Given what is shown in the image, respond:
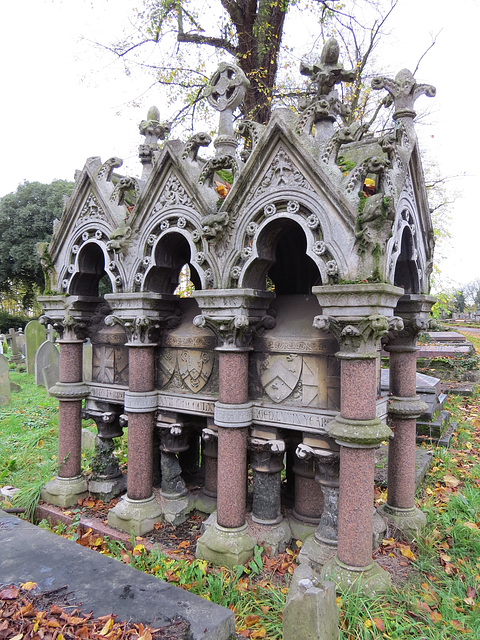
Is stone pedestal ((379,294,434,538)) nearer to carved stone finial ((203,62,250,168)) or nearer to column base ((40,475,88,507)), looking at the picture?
carved stone finial ((203,62,250,168))

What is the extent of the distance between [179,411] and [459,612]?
3.26 m

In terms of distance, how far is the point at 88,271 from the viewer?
5.86 meters

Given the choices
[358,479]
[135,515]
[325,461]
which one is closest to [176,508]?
[135,515]

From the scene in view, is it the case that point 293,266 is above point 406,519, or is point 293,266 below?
above

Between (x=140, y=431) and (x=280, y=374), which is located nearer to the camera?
(x=280, y=374)

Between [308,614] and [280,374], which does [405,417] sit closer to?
[280,374]

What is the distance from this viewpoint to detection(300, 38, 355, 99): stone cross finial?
4156 mm

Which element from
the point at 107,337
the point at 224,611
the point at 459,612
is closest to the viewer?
the point at 224,611

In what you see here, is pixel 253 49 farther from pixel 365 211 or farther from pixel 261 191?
pixel 365 211

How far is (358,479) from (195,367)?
226 centimetres

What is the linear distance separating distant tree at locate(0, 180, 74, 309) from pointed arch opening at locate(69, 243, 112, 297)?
1049 inches

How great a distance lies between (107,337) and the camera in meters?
5.94

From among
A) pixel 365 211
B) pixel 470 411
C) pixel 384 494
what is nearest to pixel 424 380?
pixel 470 411

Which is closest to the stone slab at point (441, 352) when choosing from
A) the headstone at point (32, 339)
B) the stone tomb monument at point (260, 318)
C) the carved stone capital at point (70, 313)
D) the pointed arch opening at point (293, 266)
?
the pointed arch opening at point (293, 266)
